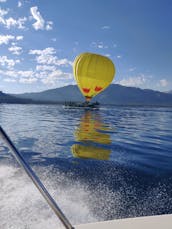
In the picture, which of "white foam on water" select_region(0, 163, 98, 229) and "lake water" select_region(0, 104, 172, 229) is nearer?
"white foam on water" select_region(0, 163, 98, 229)

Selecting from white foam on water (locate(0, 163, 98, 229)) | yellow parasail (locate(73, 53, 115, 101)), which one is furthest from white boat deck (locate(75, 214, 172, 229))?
yellow parasail (locate(73, 53, 115, 101))

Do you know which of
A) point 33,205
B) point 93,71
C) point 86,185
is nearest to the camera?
point 33,205

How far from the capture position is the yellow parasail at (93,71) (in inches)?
1929

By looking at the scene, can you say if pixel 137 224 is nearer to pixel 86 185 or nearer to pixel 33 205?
pixel 33 205

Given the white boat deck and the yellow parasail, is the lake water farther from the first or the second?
the yellow parasail

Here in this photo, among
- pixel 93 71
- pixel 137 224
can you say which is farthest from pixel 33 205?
pixel 93 71

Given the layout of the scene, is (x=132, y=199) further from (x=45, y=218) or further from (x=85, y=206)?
(x=45, y=218)

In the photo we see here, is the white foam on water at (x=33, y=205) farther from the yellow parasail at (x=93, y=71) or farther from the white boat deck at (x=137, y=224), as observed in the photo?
the yellow parasail at (x=93, y=71)

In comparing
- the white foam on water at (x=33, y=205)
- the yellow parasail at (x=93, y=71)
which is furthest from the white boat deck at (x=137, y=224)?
the yellow parasail at (x=93, y=71)

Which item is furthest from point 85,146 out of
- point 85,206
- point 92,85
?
point 92,85

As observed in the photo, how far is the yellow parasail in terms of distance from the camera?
49.0 meters

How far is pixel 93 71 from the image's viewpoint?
160 feet

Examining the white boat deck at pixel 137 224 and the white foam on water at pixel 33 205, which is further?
the white foam on water at pixel 33 205

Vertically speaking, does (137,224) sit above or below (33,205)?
above
